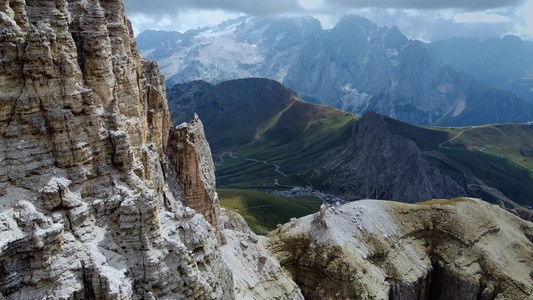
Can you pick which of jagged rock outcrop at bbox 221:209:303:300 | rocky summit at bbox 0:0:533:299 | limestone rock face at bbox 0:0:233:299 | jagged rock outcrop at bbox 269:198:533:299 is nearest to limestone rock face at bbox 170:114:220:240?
rocky summit at bbox 0:0:533:299

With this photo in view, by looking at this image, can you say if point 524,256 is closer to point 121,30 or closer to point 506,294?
point 506,294

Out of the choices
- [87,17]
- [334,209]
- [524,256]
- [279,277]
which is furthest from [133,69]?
[524,256]

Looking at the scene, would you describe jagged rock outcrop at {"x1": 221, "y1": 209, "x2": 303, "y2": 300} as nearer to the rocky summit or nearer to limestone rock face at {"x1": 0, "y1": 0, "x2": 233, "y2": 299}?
the rocky summit

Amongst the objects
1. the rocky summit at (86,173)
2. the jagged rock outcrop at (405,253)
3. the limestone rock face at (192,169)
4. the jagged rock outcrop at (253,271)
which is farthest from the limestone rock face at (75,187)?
the jagged rock outcrop at (405,253)

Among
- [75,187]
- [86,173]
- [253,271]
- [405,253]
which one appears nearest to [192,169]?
[253,271]

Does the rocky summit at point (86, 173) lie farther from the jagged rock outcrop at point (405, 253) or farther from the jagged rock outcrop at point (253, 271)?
the jagged rock outcrop at point (405, 253)
